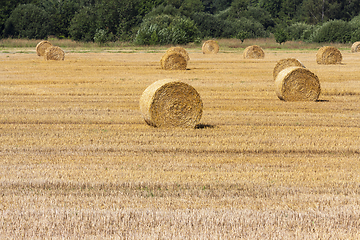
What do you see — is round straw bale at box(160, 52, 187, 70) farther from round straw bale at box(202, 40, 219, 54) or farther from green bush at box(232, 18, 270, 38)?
green bush at box(232, 18, 270, 38)

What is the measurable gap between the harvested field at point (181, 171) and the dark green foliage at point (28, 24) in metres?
58.8

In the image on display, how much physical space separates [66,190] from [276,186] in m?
3.06

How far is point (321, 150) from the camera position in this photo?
413 inches

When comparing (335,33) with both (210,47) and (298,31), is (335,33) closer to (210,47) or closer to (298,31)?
(298,31)

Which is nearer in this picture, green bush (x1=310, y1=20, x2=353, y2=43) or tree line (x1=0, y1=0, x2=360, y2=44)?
tree line (x1=0, y1=0, x2=360, y2=44)

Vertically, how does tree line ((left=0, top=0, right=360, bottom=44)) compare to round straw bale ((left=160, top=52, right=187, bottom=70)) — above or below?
above

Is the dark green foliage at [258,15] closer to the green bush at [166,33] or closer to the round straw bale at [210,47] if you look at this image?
the green bush at [166,33]

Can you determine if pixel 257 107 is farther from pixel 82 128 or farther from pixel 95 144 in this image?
pixel 95 144

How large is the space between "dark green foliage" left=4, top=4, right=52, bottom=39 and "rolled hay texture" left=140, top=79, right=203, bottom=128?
6523 cm

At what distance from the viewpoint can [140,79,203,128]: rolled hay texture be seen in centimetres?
1247

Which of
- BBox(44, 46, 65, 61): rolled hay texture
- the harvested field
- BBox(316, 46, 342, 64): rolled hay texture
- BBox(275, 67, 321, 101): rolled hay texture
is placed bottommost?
the harvested field

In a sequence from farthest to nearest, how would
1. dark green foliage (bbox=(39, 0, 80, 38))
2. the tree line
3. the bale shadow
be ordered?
dark green foliage (bbox=(39, 0, 80, 38)) → the tree line → the bale shadow

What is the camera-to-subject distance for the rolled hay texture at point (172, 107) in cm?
1247

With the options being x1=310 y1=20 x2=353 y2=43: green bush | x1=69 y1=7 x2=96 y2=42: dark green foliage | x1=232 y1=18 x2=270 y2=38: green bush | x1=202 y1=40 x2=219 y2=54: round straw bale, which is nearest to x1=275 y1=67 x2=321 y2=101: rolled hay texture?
x1=202 y1=40 x2=219 y2=54: round straw bale
